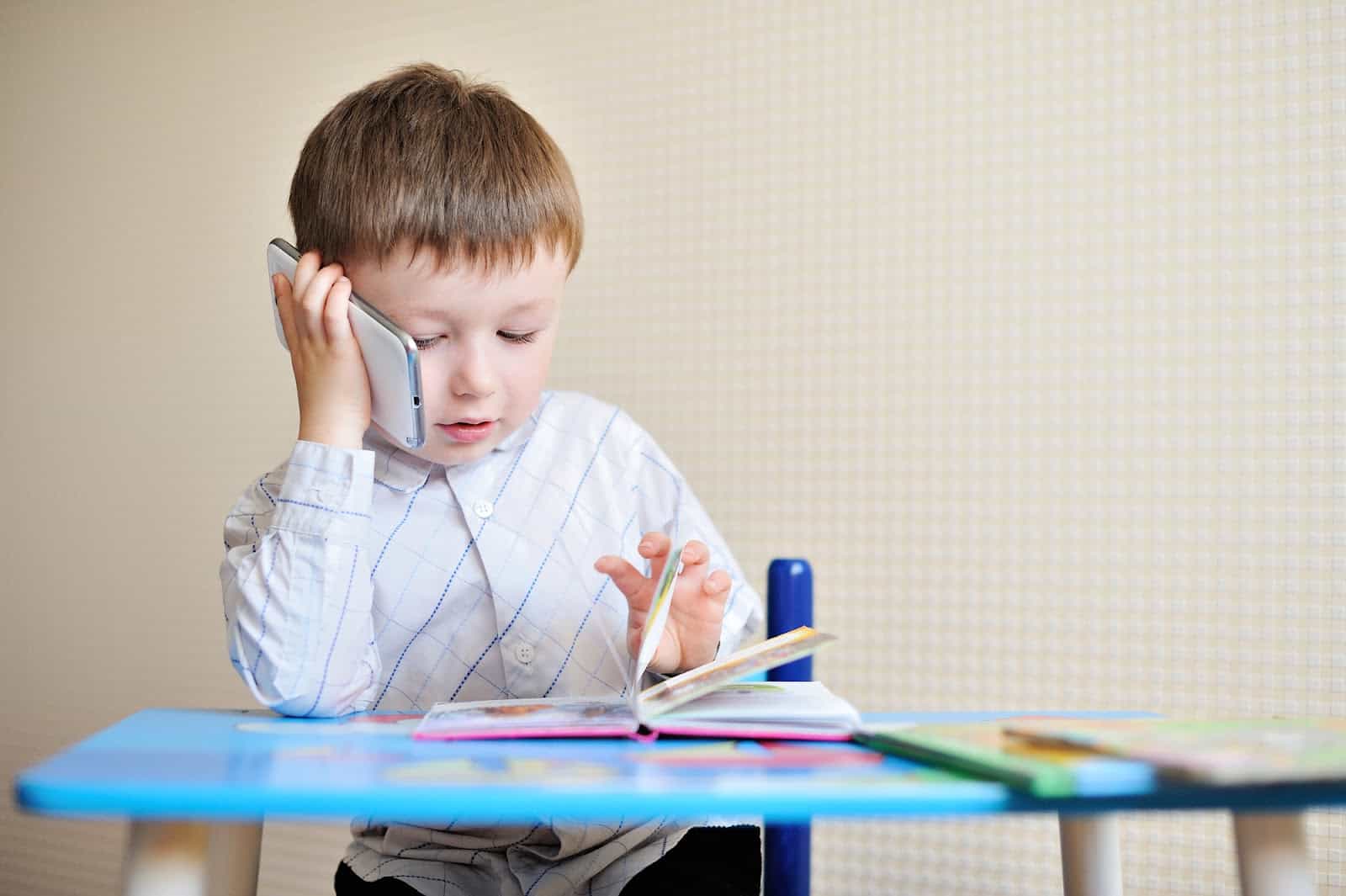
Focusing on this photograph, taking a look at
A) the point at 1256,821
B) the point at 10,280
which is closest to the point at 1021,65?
the point at 1256,821

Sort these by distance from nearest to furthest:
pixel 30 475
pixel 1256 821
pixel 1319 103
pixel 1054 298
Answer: pixel 1256 821, pixel 1319 103, pixel 1054 298, pixel 30 475

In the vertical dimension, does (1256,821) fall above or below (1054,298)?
below

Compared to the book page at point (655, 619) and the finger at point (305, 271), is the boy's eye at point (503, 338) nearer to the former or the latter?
the finger at point (305, 271)

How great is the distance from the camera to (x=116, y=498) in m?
1.94

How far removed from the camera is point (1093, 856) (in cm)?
83

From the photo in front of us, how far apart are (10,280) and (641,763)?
1.97 metres

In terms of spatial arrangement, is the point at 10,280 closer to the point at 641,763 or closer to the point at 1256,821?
the point at 641,763

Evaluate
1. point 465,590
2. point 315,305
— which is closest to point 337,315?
point 315,305

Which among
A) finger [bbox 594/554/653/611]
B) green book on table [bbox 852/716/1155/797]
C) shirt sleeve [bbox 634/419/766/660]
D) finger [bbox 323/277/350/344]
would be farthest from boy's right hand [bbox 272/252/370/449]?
green book on table [bbox 852/716/1155/797]

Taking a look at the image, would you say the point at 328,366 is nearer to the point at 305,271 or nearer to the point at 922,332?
the point at 305,271

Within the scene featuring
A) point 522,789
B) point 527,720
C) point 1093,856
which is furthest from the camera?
point 1093,856

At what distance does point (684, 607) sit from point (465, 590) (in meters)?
0.26

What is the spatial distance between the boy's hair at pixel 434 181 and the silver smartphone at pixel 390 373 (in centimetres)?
8

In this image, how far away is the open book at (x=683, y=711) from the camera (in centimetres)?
68
